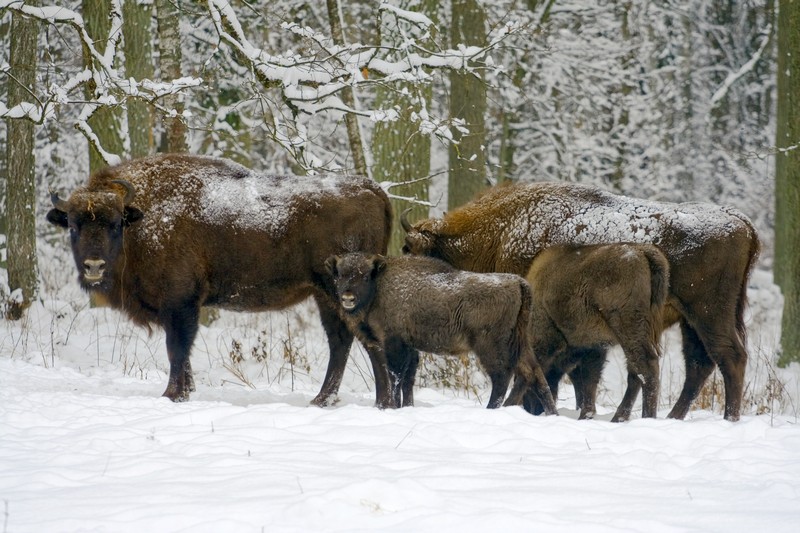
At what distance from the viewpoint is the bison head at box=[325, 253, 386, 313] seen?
23.4 ft

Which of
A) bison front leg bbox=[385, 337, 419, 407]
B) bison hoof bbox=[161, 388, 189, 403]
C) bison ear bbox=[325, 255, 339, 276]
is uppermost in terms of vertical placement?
bison ear bbox=[325, 255, 339, 276]

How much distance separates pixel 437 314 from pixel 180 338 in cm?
224

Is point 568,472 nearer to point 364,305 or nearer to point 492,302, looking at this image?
point 492,302

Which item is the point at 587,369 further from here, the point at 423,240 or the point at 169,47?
the point at 169,47

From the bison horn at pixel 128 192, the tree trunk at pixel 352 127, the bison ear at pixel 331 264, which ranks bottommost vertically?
the bison ear at pixel 331 264

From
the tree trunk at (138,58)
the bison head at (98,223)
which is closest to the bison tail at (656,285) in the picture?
the bison head at (98,223)

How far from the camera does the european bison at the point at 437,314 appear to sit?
6816mm

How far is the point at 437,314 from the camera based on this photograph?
6.99m

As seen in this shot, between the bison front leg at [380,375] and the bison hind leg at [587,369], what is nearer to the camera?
the bison front leg at [380,375]

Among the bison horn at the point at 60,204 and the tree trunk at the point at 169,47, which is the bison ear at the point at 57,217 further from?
the tree trunk at the point at 169,47

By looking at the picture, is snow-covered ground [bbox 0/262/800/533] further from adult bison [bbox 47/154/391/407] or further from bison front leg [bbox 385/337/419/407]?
adult bison [bbox 47/154/391/407]

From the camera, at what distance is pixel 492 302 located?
679 centimetres

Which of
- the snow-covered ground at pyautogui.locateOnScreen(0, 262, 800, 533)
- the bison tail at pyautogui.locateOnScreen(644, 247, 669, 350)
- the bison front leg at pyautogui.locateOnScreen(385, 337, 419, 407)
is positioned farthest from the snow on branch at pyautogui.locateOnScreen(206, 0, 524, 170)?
the snow-covered ground at pyautogui.locateOnScreen(0, 262, 800, 533)

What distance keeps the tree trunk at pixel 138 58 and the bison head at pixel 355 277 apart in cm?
486
